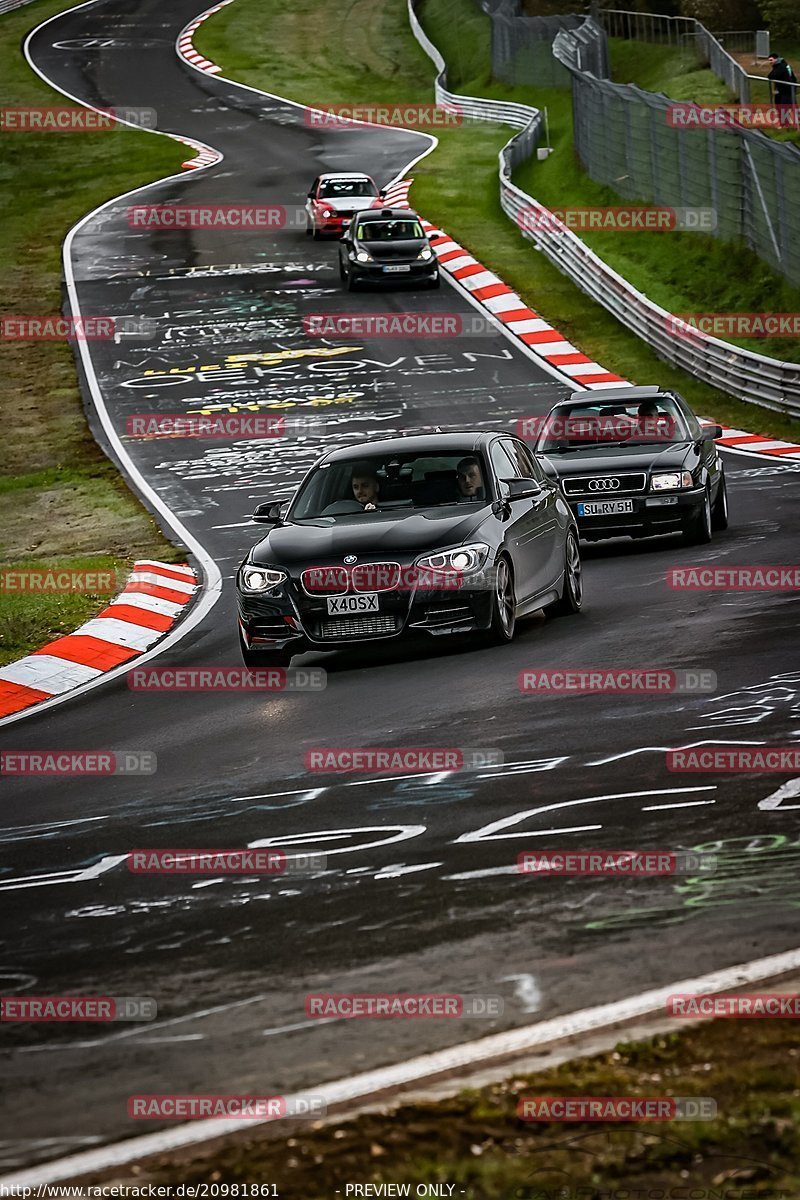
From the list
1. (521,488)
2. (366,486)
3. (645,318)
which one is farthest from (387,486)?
(645,318)

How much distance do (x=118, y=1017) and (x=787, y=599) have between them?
8.99 m

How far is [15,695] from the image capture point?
13.4 metres

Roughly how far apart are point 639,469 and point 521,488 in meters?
3.94

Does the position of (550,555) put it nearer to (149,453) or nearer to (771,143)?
(149,453)

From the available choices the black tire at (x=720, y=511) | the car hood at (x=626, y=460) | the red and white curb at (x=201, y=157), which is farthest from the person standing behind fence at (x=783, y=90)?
the car hood at (x=626, y=460)

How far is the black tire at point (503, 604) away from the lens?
1267 cm

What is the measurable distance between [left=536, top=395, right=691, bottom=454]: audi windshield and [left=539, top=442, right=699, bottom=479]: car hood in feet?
0.95

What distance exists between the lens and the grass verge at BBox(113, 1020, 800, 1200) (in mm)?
4273

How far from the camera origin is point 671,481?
17266 millimetres

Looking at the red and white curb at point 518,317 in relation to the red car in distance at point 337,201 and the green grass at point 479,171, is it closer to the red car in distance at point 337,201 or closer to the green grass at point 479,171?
the green grass at point 479,171

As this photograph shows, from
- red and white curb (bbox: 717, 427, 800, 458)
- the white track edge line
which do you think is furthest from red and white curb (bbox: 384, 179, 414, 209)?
the white track edge line

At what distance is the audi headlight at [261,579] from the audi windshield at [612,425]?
20.2 ft

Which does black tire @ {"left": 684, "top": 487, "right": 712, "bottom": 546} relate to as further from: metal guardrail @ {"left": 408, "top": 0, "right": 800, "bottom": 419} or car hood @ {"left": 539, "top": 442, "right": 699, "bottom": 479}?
metal guardrail @ {"left": 408, "top": 0, "right": 800, "bottom": 419}

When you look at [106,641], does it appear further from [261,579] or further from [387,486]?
[387,486]
